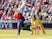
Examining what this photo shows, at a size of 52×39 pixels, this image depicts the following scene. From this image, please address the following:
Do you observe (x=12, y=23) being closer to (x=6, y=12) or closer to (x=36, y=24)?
(x=6, y=12)

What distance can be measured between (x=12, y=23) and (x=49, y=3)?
3962 mm

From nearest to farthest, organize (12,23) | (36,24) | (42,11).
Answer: (36,24)
(12,23)
(42,11)

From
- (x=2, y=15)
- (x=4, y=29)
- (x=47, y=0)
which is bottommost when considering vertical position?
(x=4, y=29)

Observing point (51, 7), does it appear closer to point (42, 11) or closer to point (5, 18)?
point (42, 11)

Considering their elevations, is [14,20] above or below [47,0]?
below

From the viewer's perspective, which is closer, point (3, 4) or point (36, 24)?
point (36, 24)

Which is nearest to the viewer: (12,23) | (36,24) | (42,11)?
(36,24)

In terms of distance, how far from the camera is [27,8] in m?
18.7

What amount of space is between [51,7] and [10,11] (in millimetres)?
3373

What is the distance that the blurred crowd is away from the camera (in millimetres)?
18297

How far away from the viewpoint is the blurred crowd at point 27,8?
60.0 ft

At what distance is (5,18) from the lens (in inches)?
720

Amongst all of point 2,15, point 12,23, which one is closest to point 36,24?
point 12,23

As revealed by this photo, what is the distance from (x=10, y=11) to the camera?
751 inches
